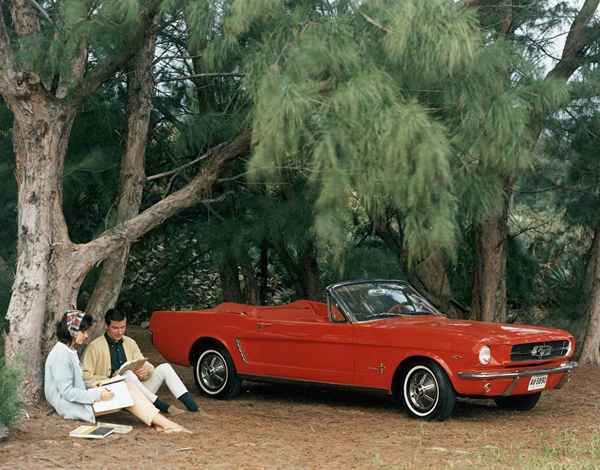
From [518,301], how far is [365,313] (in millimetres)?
7324

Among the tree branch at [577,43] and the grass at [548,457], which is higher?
the tree branch at [577,43]

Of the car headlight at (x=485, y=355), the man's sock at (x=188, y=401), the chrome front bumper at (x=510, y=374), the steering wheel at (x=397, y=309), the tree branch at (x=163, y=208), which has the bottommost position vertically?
the man's sock at (x=188, y=401)

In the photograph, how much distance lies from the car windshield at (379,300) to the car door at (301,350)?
29 centimetres

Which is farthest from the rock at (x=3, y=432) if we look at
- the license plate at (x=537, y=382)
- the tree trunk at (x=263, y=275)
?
the tree trunk at (x=263, y=275)

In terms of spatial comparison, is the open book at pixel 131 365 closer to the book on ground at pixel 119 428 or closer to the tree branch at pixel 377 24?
the book on ground at pixel 119 428

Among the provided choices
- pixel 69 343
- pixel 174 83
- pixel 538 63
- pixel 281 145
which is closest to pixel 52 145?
pixel 69 343

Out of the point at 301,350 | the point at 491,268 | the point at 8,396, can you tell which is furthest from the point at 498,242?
the point at 8,396

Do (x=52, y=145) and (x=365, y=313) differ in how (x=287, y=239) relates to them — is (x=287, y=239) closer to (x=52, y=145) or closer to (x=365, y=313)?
(x=365, y=313)

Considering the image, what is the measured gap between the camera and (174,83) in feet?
47.0

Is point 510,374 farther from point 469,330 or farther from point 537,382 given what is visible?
point 469,330

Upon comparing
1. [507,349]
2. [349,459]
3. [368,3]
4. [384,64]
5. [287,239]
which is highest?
[368,3]

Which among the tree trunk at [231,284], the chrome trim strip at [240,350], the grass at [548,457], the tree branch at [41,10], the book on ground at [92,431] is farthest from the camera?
the tree trunk at [231,284]

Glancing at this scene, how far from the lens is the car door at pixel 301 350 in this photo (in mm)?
10859

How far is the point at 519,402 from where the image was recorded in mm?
11188
